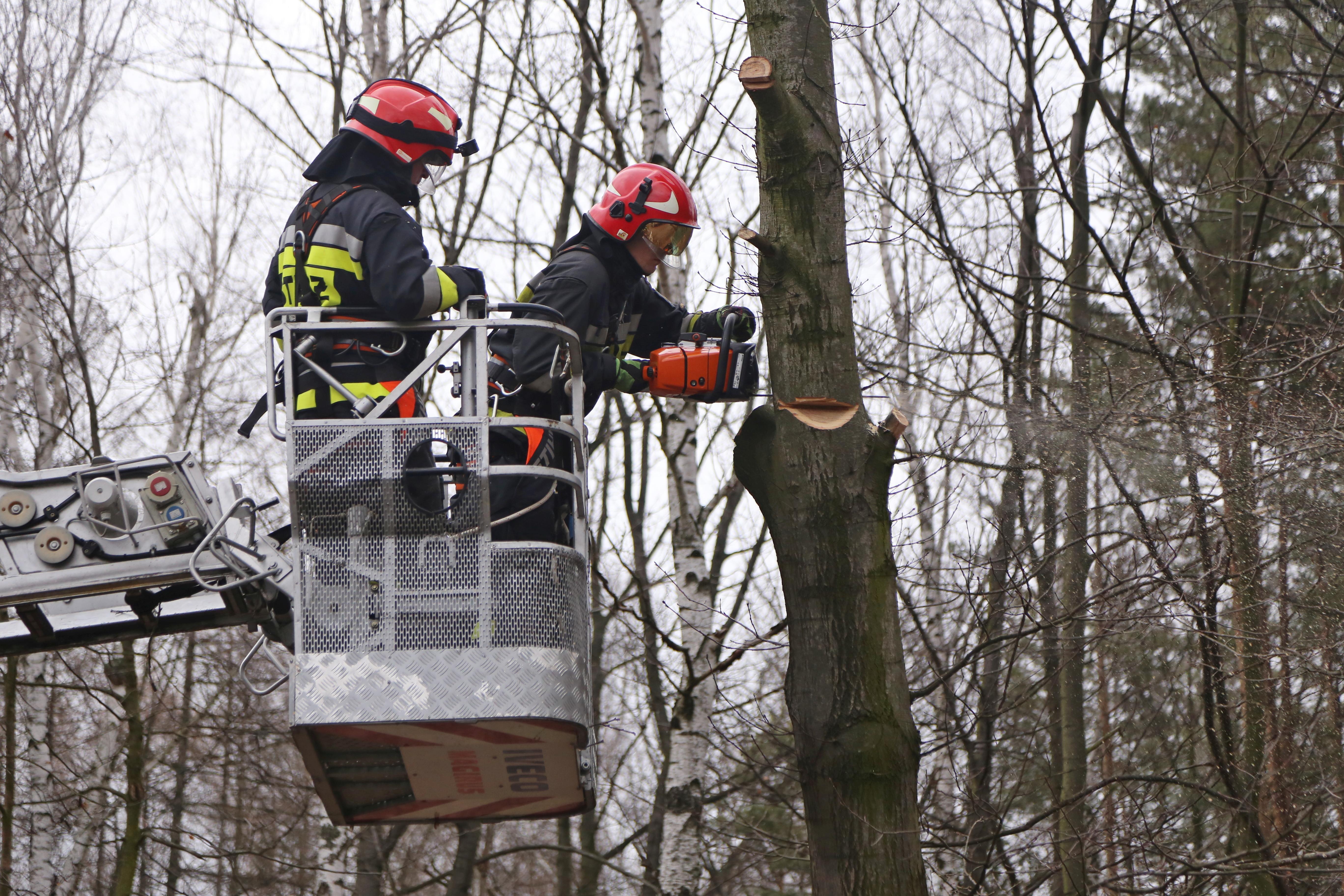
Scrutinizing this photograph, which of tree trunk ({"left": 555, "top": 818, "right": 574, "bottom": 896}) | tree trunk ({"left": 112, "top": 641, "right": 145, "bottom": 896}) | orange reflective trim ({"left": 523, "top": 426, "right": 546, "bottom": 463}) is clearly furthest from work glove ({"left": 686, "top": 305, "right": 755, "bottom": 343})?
tree trunk ({"left": 555, "top": 818, "right": 574, "bottom": 896})

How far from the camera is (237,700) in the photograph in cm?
1183

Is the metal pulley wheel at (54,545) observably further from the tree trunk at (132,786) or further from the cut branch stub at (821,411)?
the tree trunk at (132,786)

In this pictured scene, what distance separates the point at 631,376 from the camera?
177 inches

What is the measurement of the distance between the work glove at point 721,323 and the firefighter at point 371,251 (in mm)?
1004

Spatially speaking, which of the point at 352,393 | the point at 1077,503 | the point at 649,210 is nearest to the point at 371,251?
the point at 352,393

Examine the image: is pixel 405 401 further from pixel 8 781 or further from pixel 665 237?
pixel 8 781

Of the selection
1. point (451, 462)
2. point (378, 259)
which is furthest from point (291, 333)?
point (451, 462)

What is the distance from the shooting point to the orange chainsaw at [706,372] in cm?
444

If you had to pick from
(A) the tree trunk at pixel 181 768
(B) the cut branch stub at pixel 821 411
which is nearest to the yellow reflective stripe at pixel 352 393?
(B) the cut branch stub at pixel 821 411

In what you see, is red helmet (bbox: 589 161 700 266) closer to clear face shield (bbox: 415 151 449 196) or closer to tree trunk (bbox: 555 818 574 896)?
clear face shield (bbox: 415 151 449 196)

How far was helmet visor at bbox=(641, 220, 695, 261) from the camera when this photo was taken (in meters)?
4.81

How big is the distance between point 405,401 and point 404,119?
1.02 meters

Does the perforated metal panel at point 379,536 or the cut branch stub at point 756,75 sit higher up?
the cut branch stub at point 756,75

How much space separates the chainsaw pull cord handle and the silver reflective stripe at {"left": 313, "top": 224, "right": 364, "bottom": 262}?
4.13 feet
